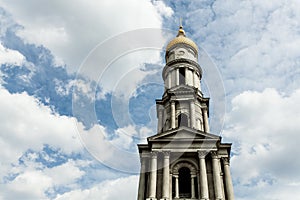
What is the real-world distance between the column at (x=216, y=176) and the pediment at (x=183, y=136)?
163cm

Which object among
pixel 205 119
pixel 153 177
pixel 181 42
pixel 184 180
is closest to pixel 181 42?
pixel 181 42

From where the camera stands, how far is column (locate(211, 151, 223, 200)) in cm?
3102

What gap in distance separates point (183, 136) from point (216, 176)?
4.86 m

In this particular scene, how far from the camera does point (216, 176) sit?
32.2 metres

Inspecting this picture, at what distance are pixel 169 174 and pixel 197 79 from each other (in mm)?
14062

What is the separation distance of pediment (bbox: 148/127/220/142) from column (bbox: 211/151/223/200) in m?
1.63

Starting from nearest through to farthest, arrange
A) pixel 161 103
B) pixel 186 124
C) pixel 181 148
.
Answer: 1. pixel 181 148
2. pixel 186 124
3. pixel 161 103

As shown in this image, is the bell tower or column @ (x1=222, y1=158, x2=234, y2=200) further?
the bell tower

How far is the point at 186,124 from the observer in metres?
38.3


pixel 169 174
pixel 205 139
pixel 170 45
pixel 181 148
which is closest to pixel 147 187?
pixel 169 174

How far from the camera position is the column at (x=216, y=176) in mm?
31025

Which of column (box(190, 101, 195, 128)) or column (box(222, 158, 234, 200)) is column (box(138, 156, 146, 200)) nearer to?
column (box(190, 101, 195, 128))

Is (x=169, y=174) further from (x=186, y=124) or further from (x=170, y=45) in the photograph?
(x=170, y=45)

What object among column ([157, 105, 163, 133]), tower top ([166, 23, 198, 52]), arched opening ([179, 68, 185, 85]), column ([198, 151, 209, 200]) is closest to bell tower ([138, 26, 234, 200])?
column ([198, 151, 209, 200])
